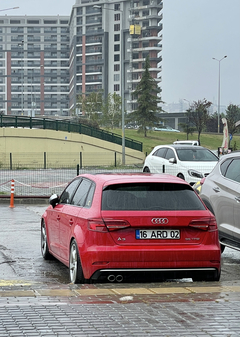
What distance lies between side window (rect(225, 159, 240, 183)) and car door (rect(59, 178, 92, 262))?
2.63 metres

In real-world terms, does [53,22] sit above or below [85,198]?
above

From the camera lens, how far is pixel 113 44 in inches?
5881

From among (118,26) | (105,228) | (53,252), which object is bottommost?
(53,252)

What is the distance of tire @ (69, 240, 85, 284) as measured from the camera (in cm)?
726

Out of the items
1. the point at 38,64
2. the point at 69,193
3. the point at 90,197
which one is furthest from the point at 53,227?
the point at 38,64

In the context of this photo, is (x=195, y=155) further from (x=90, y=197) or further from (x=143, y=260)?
(x=143, y=260)

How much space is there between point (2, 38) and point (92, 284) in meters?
191

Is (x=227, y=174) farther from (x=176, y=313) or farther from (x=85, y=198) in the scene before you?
(x=176, y=313)

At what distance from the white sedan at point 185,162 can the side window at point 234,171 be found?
36.1ft

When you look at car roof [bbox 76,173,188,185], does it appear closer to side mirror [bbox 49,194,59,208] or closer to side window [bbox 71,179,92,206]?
side window [bbox 71,179,92,206]

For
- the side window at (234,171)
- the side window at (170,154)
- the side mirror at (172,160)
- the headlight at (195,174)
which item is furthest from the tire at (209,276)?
the side window at (170,154)

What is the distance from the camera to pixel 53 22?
189125 millimetres

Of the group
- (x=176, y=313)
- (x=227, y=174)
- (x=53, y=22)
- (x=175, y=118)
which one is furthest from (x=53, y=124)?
(x=53, y=22)

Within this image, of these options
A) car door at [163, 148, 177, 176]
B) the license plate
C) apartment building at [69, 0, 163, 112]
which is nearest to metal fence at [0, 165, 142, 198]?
car door at [163, 148, 177, 176]
